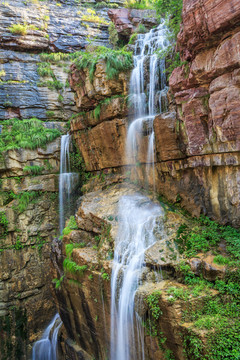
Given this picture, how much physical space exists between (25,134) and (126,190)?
7721mm

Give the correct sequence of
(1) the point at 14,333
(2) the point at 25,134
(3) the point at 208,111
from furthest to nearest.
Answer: (2) the point at 25,134 < (1) the point at 14,333 < (3) the point at 208,111

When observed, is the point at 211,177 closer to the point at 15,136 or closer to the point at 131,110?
the point at 131,110

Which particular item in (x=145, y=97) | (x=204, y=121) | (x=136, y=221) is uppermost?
(x=145, y=97)

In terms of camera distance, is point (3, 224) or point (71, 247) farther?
point (3, 224)

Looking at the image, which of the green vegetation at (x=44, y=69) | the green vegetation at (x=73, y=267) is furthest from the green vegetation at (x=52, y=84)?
the green vegetation at (x=73, y=267)

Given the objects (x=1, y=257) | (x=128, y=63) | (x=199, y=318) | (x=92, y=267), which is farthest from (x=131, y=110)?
(x=1, y=257)

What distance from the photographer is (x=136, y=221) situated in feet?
27.1

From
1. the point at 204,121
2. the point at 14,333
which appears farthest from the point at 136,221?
the point at 14,333

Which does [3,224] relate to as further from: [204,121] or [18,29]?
[18,29]

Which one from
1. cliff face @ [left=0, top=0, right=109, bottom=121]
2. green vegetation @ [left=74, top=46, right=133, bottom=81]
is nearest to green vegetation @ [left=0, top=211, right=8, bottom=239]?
cliff face @ [left=0, top=0, right=109, bottom=121]

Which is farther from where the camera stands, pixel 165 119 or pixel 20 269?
pixel 20 269

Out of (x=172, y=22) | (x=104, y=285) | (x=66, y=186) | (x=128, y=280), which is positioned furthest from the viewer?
(x=66, y=186)

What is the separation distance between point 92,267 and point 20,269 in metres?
7.18

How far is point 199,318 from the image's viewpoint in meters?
5.05
